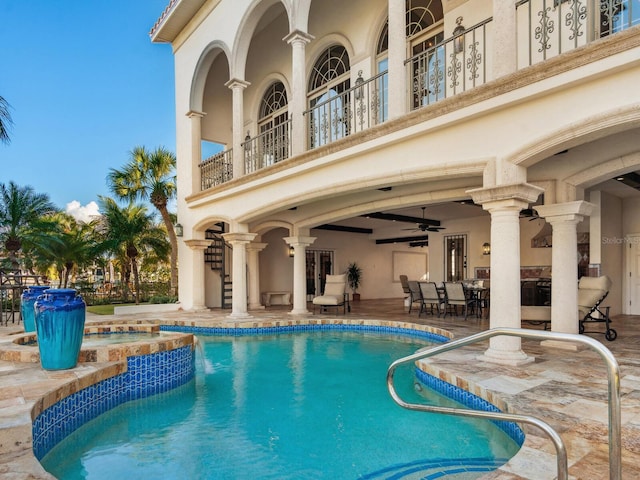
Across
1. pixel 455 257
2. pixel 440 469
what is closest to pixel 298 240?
pixel 455 257

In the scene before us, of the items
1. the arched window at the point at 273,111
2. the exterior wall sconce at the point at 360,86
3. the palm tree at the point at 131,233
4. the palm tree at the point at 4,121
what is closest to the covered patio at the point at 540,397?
the exterior wall sconce at the point at 360,86

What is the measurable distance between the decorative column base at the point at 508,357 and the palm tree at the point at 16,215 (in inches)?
658

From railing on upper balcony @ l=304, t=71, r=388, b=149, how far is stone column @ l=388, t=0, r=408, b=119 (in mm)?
310

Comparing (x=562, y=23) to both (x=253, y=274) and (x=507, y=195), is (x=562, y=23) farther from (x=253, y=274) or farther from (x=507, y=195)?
(x=253, y=274)

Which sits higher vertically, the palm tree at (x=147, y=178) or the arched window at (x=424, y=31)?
the arched window at (x=424, y=31)

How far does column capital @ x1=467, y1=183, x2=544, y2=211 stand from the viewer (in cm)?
577

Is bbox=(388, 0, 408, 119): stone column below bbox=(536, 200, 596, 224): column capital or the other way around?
the other way around

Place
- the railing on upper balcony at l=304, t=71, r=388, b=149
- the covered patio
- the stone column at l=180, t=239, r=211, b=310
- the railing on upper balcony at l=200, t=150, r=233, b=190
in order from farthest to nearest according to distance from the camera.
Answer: the stone column at l=180, t=239, r=211, b=310 → the railing on upper balcony at l=200, t=150, r=233, b=190 → the railing on upper balcony at l=304, t=71, r=388, b=149 → the covered patio

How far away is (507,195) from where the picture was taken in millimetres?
5801

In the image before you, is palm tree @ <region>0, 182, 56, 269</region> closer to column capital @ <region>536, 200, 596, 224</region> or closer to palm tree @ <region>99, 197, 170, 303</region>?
palm tree @ <region>99, 197, 170, 303</region>

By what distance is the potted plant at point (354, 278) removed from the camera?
19.4 m

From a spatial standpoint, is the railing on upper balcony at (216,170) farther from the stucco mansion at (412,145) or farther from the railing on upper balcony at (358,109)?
the railing on upper balcony at (358,109)

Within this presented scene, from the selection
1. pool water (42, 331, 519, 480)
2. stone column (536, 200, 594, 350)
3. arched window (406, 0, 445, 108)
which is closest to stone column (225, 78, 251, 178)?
arched window (406, 0, 445, 108)

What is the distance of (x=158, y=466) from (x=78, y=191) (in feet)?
226
